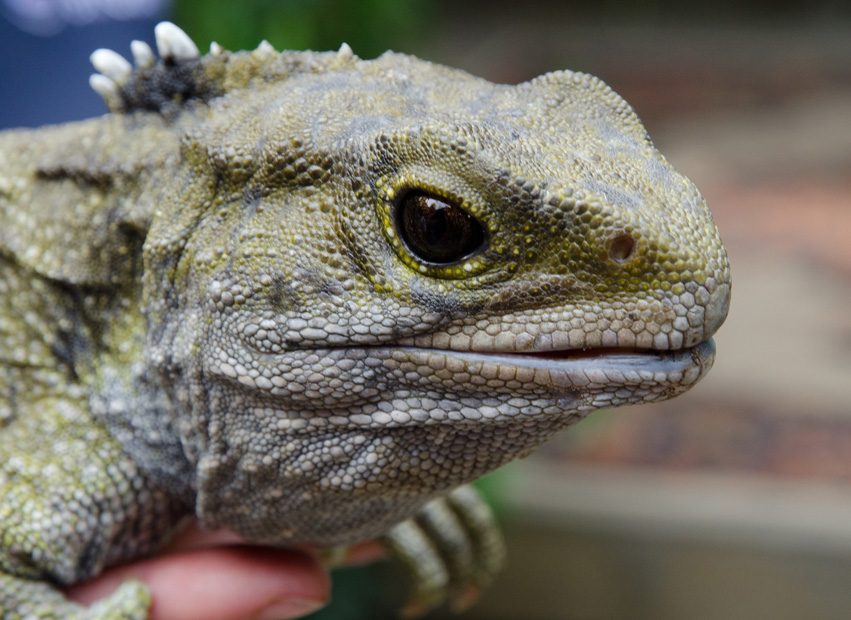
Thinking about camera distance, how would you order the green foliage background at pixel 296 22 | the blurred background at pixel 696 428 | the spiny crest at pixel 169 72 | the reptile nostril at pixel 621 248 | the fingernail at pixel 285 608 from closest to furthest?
the reptile nostril at pixel 621 248 < the spiny crest at pixel 169 72 < the fingernail at pixel 285 608 < the blurred background at pixel 696 428 < the green foliage background at pixel 296 22

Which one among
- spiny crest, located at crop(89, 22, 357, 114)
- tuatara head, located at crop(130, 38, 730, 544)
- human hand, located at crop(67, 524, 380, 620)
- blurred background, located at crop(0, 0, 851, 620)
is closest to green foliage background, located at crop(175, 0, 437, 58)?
blurred background, located at crop(0, 0, 851, 620)

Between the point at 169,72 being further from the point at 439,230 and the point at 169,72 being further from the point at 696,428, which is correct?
the point at 696,428

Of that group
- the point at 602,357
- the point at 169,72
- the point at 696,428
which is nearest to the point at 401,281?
the point at 602,357

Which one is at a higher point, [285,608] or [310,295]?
[310,295]

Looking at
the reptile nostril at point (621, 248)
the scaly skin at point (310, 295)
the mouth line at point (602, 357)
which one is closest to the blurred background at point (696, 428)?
the scaly skin at point (310, 295)

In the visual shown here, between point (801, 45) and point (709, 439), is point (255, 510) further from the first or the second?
point (801, 45)

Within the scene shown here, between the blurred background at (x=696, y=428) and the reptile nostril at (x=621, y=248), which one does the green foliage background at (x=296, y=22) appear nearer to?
the blurred background at (x=696, y=428)

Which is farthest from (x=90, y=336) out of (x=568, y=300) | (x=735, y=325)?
(x=735, y=325)
